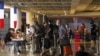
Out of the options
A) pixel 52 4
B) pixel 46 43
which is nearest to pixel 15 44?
pixel 46 43

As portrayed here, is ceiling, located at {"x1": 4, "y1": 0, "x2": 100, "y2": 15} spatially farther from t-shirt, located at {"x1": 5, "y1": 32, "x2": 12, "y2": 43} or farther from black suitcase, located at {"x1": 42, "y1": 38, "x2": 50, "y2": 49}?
t-shirt, located at {"x1": 5, "y1": 32, "x2": 12, "y2": 43}

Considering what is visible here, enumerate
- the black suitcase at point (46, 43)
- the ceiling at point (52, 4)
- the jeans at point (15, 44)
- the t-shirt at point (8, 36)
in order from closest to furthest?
the black suitcase at point (46, 43), the t-shirt at point (8, 36), the jeans at point (15, 44), the ceiling at point (52, 4)

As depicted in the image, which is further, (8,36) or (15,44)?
(15,44)

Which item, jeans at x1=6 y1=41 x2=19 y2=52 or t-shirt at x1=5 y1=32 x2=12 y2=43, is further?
jeans at x1=6 y1=41 x2=19 y2=52

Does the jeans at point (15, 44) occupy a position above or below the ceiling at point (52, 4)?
below

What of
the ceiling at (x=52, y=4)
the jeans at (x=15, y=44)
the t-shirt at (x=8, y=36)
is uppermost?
the ceiling at (x=52, y=4)

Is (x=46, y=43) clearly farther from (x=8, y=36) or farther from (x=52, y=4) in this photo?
(x=52, y=4)

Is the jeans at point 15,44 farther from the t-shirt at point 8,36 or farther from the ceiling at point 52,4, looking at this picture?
the ceiling at point 52,4

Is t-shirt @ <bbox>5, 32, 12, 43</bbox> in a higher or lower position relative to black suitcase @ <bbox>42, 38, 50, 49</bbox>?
higher

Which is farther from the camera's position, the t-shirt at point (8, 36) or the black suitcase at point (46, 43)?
the t-shirt at point (8, 36)

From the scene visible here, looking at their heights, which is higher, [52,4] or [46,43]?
[52,4]

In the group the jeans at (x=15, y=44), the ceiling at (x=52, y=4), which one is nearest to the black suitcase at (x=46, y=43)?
the jeans at (x=15, y=44)

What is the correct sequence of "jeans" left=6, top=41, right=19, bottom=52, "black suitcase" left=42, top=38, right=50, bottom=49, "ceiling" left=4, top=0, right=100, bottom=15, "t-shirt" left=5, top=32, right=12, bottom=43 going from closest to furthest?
"black suitcase" left=42, top=38, right=50, bottom=49, "t-shirt" left=5, top=32, right=12, bottom=43, "jeans" left=6, top=41, right=19, bottom=52, "ceiling" left=4, top=0, right=100, bottom=15

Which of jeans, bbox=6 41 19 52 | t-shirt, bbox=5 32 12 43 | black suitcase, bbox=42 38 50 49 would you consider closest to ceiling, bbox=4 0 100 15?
black suitcase, bbox=42 38 50 49
